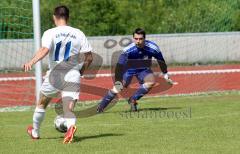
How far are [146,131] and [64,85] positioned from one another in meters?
1.67

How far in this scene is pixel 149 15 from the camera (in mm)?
30812

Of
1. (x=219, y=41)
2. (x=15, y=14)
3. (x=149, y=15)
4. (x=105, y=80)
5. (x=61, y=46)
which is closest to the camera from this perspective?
(x=61, y=46)

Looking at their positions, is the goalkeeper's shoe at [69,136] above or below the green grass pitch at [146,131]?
above

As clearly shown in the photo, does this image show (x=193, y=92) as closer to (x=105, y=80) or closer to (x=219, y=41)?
(x=105, y=80)

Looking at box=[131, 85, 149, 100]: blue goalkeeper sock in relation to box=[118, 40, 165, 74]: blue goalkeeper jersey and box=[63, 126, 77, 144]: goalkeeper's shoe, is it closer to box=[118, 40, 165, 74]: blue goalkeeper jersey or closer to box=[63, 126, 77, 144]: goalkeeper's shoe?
box=[118, 40, 165, 74]: blue goalkeeper jersey

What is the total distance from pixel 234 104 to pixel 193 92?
470 centimetres

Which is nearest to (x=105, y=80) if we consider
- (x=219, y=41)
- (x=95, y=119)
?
(x=219, y=41)

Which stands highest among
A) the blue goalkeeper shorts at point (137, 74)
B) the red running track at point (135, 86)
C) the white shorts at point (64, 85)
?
the white shorts at point (64, 85)

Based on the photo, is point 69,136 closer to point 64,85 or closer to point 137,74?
point 64,85

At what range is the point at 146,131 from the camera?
11.5 m

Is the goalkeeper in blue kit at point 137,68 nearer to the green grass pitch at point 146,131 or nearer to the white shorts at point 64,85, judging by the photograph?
the green grass pitch at point 146,131

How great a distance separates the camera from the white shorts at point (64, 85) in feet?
34.5

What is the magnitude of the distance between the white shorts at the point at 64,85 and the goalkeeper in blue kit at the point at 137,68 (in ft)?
14.2

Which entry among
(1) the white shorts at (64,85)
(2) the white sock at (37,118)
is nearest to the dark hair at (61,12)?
(1) the white shorts at (64,85)
